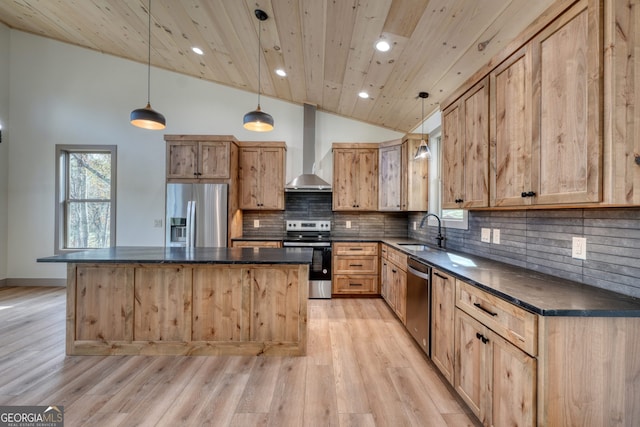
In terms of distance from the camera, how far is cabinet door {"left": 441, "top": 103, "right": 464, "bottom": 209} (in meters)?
2.36

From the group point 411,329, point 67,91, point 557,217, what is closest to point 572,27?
point 557,217

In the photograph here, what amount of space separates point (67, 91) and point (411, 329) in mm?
6509

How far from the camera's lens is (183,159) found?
4066 millimetres

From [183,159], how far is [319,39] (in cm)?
269

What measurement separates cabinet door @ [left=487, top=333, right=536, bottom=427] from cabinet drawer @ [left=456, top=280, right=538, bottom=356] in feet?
0.15

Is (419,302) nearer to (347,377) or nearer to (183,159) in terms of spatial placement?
(347,377)

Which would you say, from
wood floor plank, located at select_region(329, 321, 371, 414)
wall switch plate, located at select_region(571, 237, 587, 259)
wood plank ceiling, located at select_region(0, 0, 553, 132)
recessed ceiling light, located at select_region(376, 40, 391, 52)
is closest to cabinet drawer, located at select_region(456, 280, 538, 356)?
wall switch plate, located at select_region(571, 237, 587, 259)

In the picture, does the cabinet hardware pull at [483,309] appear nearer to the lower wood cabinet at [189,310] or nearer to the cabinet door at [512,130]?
the cabinet door at [512,130]

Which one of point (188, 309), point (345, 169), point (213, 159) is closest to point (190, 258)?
point (188, 309)

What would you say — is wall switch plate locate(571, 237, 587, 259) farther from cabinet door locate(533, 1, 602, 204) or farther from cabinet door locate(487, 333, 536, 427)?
cabinet door locate(487, 333, 536, 427)

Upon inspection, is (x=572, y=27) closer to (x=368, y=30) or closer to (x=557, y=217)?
(x=557, y=217)

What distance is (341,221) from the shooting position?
4.71m

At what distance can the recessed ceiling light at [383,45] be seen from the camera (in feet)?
7.86

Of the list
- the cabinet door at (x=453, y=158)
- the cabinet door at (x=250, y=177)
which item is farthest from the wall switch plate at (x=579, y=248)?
the cabinet door at (x=250, y=177)
